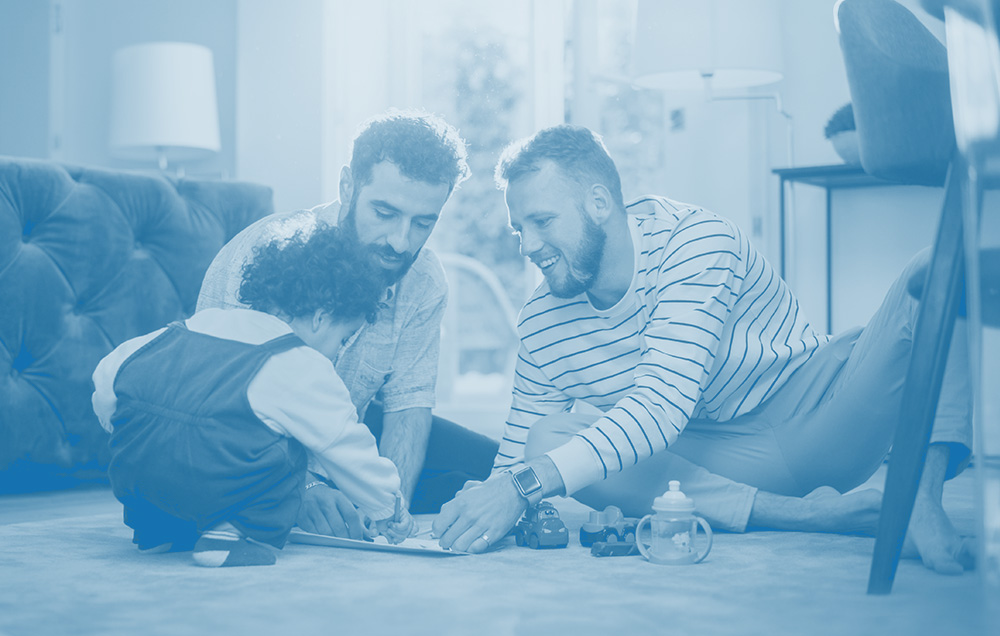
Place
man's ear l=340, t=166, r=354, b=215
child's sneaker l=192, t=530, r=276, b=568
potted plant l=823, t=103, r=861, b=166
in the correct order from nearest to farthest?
child's sneaker l=192, t=530, r=276, b=568, man's ear l=340, t=166, r=354, b=215, potted plant l=823, t=103, r=861, b=166

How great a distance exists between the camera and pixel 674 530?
4.69ft

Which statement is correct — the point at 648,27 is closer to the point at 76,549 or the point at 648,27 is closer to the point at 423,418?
the point at 423,418

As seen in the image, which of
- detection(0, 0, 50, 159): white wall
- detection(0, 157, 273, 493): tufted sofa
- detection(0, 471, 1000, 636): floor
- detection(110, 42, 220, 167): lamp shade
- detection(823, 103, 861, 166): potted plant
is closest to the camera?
detection(0, 471, 1000, 636): floor

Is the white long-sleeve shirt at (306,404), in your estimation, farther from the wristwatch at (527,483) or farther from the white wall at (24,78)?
the white wall at (24,78)

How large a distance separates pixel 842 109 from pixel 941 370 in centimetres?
170

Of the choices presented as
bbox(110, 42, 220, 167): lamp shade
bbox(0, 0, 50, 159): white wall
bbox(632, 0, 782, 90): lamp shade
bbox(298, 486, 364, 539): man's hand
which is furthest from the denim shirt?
bbox(0, 0, 50, 159): white wall

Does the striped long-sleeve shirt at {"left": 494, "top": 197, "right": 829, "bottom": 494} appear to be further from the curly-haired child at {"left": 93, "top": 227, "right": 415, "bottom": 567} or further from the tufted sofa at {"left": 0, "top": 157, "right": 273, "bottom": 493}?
the tufted sofa at {"left": 0, "top": 157, "right": 273, "bottom": 493}

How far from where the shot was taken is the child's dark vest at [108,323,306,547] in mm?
1393

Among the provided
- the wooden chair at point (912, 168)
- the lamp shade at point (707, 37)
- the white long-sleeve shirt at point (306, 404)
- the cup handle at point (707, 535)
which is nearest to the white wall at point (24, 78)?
the lamp shade at point (707, 37)

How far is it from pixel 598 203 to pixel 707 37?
3.90 feet

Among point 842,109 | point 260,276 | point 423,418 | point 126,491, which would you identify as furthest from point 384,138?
point 842,109

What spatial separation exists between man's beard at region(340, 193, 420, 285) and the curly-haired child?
0.53 ft

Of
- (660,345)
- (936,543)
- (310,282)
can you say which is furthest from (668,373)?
(310,282)

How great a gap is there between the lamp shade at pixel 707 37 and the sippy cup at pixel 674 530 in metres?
1.56
